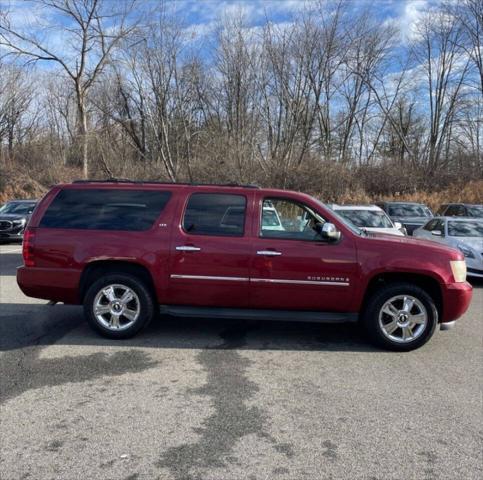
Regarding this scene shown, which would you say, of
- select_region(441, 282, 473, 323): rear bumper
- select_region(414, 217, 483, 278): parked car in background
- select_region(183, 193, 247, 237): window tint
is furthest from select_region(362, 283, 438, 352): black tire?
select_region(414, 217, 483, 278): parked car in background

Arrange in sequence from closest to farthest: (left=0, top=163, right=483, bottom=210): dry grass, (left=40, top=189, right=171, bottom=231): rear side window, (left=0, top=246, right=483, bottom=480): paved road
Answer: (left=0, top=246, right=483, bottom=480): paved road < (left=40, top=189, right=171, bottom=231): rear side window < (left=0, top=163, right=483, bottom=210): dry grass

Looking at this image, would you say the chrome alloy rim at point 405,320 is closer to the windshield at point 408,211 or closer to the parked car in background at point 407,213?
the parked car in background at point 407,213

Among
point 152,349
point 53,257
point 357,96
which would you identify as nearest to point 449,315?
point 152,349

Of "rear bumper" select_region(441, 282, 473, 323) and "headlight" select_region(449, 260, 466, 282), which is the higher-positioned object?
"headlight" select_region(449, 260, 466, 282)

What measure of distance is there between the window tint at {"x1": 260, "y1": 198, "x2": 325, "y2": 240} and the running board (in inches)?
34.5

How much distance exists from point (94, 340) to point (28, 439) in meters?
2.39

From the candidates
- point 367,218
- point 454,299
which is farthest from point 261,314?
point 367,218

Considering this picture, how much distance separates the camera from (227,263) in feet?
18.2

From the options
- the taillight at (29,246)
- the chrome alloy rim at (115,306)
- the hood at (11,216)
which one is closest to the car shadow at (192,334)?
the chrome alloy rim at (115,306)

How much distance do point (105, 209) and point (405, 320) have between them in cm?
376

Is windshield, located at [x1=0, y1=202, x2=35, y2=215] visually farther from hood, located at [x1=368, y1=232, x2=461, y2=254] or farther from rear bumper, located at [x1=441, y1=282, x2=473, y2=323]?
rear bumper, located at [x1=441, y1=282, x2=473, y2=323]

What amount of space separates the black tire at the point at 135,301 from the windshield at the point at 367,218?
718 centimetres

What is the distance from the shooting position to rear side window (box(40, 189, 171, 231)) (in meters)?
5.78

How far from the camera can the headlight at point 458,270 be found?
18.0ft
